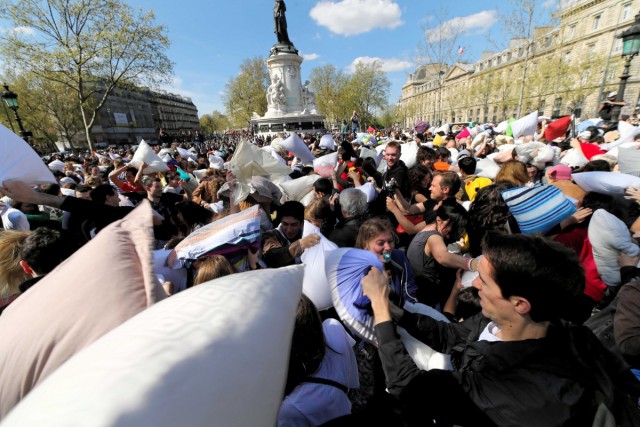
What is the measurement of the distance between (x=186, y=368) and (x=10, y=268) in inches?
107

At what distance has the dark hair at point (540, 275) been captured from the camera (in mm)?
1185

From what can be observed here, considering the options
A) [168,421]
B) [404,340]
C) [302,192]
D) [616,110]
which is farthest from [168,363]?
[616,110]

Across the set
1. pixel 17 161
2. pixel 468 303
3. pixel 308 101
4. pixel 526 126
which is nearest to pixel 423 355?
pixel 468 303

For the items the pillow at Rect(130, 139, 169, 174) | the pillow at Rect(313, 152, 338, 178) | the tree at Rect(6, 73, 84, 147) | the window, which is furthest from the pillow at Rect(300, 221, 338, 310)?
the window

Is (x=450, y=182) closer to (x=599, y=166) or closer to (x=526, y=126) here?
(x=599, y=166)

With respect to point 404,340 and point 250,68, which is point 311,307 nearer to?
point 404,340

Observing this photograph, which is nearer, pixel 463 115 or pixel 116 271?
pixel 116 271

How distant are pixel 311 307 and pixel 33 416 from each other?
1.25 meters

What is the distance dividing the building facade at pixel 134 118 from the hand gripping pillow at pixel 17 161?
45545mm

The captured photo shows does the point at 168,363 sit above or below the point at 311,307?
above

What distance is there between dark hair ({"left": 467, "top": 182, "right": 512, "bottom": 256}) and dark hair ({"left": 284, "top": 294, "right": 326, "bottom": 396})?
2.02m

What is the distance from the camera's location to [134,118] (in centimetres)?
6775

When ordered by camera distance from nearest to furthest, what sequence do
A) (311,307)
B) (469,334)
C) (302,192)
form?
1. (311,307)
2. (469,334)
3. (302,192)

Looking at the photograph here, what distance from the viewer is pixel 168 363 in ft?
1.24
